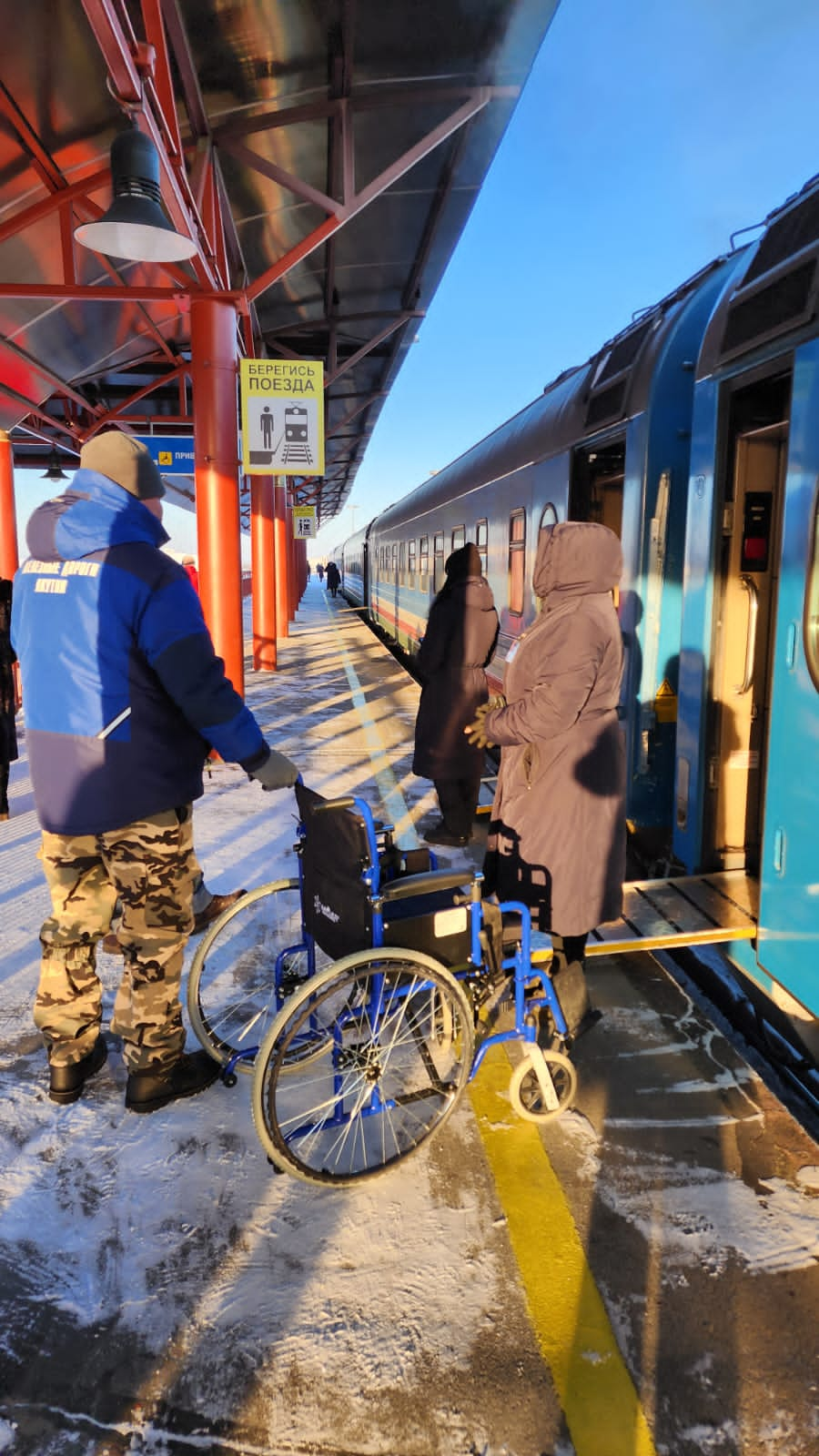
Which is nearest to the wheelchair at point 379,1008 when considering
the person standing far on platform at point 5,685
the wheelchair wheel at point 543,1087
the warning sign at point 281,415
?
the wheelchair wheel at point 543,1087

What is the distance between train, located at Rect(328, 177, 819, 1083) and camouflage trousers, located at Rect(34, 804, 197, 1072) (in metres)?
2.05

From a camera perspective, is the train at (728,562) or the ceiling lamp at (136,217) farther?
the ceiling lamp at (136,217)

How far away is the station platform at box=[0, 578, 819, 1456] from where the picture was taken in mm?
1921

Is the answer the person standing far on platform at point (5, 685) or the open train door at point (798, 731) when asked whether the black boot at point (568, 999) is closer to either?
the open train door at point (798, 731)

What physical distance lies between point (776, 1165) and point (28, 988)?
116 inches

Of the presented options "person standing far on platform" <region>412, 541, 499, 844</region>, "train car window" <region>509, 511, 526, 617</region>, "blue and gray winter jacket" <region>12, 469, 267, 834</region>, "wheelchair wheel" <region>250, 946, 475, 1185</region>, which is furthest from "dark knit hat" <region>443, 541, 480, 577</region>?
"wheelchair wheel" <region>250, 946, 475, 1185</region>

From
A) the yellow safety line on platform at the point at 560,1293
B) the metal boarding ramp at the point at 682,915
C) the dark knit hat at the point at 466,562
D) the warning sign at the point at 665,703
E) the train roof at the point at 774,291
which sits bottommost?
the yellow safety line on platform at the point at 560,1293

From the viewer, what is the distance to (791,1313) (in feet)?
7.19

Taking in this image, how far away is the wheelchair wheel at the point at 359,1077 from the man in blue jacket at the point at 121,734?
1.70 feet

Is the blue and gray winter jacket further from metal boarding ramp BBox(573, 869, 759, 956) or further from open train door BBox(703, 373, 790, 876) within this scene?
open train door BBox(703, 373, 790, 876)

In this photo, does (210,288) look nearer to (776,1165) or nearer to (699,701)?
(699,701)

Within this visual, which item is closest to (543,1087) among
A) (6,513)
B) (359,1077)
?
(359,1077)

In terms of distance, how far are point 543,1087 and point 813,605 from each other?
70.2 inches

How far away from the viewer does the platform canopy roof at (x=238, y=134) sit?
20.6ft
